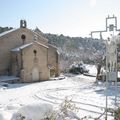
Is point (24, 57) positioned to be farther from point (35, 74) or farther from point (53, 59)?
point (53, 59)

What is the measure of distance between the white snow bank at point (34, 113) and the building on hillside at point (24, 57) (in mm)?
24102

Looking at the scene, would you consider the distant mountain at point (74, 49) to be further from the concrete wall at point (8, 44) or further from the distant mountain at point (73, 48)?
the concrete wall at point (8, 44)

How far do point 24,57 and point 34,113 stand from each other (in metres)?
25.3

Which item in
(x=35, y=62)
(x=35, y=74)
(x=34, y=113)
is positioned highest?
(x=35, y=62)

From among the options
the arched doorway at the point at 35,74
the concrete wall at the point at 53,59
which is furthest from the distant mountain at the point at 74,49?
the arched doorway at the point at 35,74

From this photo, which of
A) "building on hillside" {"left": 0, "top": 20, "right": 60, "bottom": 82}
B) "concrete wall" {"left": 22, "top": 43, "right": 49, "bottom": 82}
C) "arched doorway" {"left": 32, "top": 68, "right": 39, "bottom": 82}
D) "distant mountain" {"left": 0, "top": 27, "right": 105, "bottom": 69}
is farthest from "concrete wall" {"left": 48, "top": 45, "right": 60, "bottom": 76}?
"distant mountain" {"left": 0, "top": 27, "right": 105, "bottom": 69}

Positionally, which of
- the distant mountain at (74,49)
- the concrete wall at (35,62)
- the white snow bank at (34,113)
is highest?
the distant mountain at (74,49)

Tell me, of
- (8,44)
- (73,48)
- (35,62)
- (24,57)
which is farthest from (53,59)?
(73,48)

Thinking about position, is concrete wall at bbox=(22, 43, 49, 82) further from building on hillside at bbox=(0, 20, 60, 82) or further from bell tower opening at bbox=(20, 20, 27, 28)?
bell tower opening at bbox=(20, 20, 27, 28)

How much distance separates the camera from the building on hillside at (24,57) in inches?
1438

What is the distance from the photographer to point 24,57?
120 feet

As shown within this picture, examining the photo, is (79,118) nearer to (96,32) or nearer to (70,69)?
(96,32)

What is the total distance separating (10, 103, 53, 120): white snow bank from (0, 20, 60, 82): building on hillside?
2410cm

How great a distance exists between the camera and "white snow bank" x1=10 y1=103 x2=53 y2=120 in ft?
37.7
